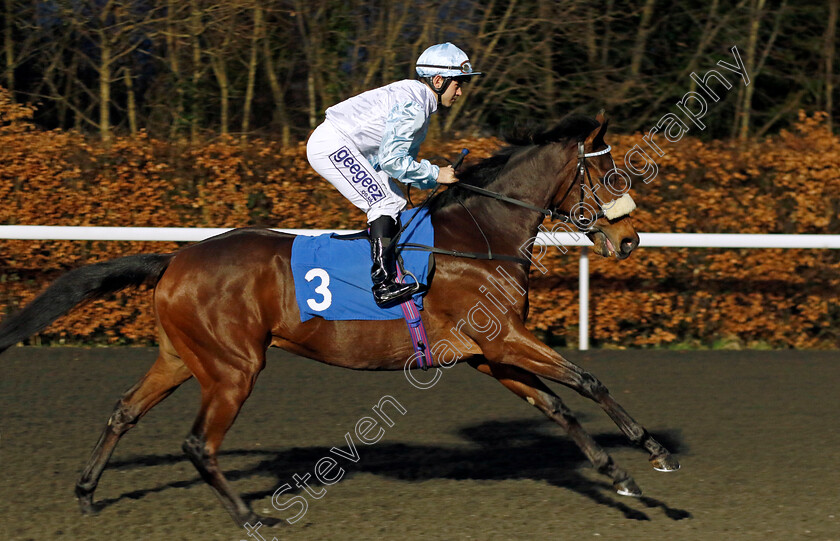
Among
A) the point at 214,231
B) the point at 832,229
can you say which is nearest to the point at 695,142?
the point at 832,229

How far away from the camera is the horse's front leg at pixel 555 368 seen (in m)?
4.09

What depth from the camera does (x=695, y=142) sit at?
340 inches

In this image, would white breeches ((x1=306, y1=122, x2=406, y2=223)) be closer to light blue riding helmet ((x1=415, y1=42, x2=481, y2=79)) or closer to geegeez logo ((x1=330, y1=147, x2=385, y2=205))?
geegeez logo ((x1=330, y1=147, x2=385, y2=205))

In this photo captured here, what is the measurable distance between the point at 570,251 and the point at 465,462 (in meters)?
3.78

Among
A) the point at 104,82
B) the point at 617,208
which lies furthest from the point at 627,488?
the point at 104,82

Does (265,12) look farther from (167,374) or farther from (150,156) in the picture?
(167,374)

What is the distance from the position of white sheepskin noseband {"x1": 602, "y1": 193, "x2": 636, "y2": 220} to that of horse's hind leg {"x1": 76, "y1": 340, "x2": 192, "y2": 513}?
2.03 meters

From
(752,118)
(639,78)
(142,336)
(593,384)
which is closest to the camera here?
(593,384)

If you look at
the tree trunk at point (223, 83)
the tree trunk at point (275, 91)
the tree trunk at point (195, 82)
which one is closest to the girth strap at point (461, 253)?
the tree trunk at point (275, 91)

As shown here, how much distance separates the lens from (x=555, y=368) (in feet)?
13.9

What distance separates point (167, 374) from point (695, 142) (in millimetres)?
5663

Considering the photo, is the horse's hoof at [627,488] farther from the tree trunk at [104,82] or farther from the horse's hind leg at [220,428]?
the tree trunk at [104,82]

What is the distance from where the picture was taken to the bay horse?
4262mm

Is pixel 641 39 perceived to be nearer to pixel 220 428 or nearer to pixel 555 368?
pixel 555 368
